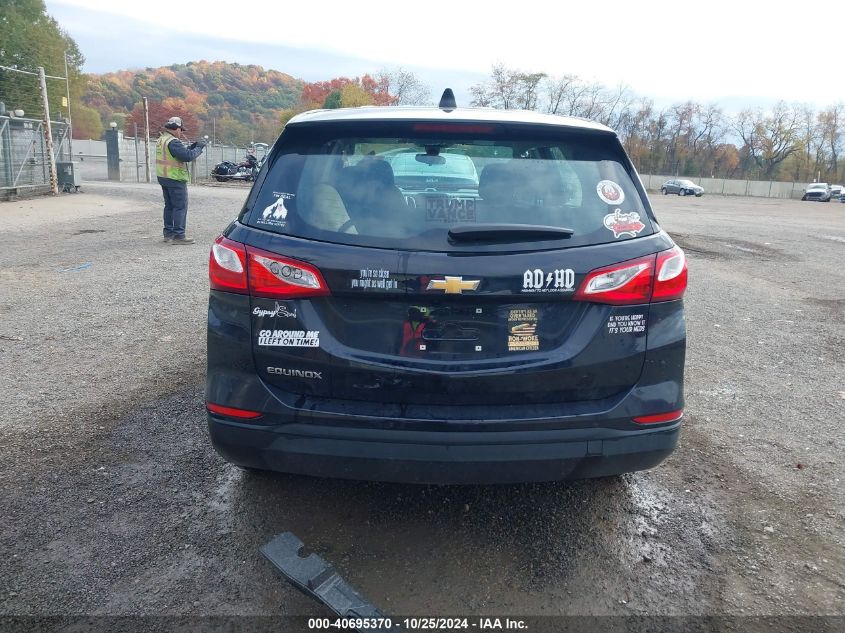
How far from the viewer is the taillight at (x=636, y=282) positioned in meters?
2.50

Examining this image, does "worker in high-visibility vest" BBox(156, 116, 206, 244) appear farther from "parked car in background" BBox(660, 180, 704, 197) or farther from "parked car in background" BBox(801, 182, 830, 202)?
"parked car in background" BBox(801, 182, 830, 202)

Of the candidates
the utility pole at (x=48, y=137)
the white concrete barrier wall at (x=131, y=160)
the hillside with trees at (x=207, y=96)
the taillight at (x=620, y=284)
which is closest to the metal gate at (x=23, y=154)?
the utility pole at (x=48, y=137)

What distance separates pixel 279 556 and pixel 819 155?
106 meters

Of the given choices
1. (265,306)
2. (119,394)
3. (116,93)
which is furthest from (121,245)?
(116,93)

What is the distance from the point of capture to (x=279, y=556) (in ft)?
8.68

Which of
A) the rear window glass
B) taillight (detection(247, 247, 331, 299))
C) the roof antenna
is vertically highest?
the roof antenna

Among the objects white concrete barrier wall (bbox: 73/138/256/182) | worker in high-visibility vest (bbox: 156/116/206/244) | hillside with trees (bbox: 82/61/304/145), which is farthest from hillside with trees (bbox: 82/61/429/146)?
worker in high-visibility vest (bbox: 156/116/206/244)

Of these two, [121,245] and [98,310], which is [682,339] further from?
[121,245]

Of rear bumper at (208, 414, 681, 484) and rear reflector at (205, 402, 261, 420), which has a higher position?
rear reflector at (205, 402, 261, 420)

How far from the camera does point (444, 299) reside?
2461 millimetres

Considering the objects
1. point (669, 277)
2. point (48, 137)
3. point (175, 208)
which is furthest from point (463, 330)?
point (48, 137)

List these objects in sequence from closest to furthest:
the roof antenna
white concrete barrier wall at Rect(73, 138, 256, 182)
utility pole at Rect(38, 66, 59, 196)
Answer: the roof antenna < utility pole at Rect(38, 66, 59, 196) < white concrete barrier wall at Rect(73, 138, 256, 182)

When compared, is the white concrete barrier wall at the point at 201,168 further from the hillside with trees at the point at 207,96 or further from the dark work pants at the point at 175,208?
the hillside with trees at the point at 207,96

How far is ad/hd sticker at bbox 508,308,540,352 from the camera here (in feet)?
8.17
